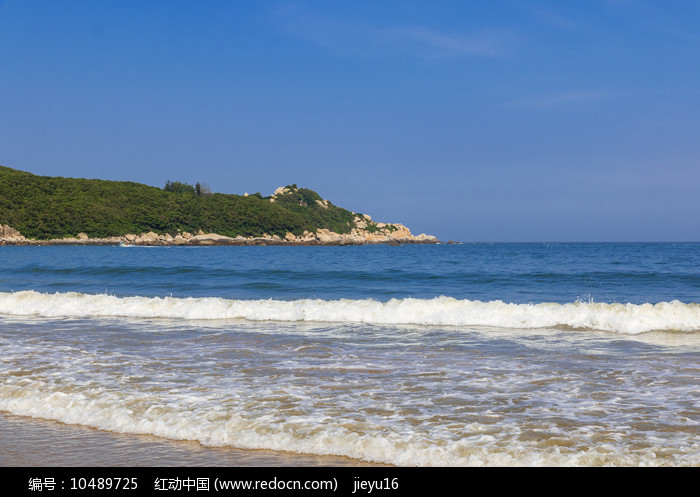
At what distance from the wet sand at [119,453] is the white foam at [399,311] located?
30.4 ft

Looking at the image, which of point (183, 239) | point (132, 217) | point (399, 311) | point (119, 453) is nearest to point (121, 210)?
point (132, 217)

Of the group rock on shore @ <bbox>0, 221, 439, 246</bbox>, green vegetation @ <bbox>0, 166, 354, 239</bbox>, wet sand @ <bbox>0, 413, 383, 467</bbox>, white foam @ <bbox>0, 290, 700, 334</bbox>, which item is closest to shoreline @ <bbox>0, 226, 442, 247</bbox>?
rock on shore @ <bbox>0, 221, 439, 246</bbox>

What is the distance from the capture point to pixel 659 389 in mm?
6809

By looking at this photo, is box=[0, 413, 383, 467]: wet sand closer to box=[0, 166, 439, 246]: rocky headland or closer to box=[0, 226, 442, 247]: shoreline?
box=[0, 226, 442, 247]: shoreline

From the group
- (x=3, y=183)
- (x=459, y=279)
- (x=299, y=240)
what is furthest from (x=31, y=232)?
(x=459, y=279)

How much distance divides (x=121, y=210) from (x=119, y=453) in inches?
5980

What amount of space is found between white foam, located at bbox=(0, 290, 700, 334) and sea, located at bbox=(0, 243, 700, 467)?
0.05 metres

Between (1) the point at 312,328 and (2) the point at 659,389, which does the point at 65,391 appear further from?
(2) the point at 659,389

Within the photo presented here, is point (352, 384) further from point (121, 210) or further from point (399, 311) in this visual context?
point (121, 210)

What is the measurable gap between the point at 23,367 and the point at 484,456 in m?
7.10

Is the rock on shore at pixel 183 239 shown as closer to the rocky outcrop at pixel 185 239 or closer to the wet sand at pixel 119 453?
the rocky outcrop at pixel 185 239

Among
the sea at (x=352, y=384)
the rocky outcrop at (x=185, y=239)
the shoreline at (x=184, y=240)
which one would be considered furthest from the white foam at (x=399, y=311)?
the rocky outcrop at (x=185, y=239)

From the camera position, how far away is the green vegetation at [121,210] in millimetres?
124125

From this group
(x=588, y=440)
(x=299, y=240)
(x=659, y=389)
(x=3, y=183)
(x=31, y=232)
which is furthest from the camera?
(x=299, y=240)
